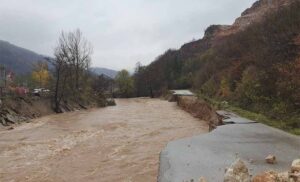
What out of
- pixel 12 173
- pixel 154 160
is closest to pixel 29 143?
pixel 12 173

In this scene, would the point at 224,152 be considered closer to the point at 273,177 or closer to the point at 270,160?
the point at 270,160

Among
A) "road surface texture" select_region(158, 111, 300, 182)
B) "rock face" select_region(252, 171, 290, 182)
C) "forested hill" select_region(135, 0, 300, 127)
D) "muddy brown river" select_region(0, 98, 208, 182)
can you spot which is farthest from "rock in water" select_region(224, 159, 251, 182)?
"forested hill" select_region(135, 0, 300, 127)

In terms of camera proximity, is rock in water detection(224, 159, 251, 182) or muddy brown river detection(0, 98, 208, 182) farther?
muddy brown river detection(0, 98, 208, 182)

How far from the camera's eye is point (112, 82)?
315ft

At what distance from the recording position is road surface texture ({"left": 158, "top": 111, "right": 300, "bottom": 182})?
25.9 ft

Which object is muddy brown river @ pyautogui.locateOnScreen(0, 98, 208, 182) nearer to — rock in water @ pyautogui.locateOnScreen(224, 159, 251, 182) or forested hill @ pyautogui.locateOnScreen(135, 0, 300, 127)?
forested hill @ pyautogui.locateOnScreen(135, 0, 300, 127)

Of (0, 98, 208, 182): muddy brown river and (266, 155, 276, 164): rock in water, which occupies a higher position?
(266, 155, 276, 164): rock in water

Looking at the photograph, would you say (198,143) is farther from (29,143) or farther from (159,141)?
(29,143)

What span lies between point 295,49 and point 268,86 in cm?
213

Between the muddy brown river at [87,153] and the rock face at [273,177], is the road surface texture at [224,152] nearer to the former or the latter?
the muddy brown river at [87,153]

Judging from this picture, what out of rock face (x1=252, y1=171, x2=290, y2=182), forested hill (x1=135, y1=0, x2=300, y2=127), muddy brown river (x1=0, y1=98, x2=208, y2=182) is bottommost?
muddy brown river (x1=0, y1=98, x2=208, y2=182)

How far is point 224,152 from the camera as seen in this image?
384 inches

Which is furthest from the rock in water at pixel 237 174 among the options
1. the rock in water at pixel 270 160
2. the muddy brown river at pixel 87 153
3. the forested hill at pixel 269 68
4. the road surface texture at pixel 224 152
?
the forested hill at pixel 269 68

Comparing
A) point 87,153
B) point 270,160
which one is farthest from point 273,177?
point 87,153
